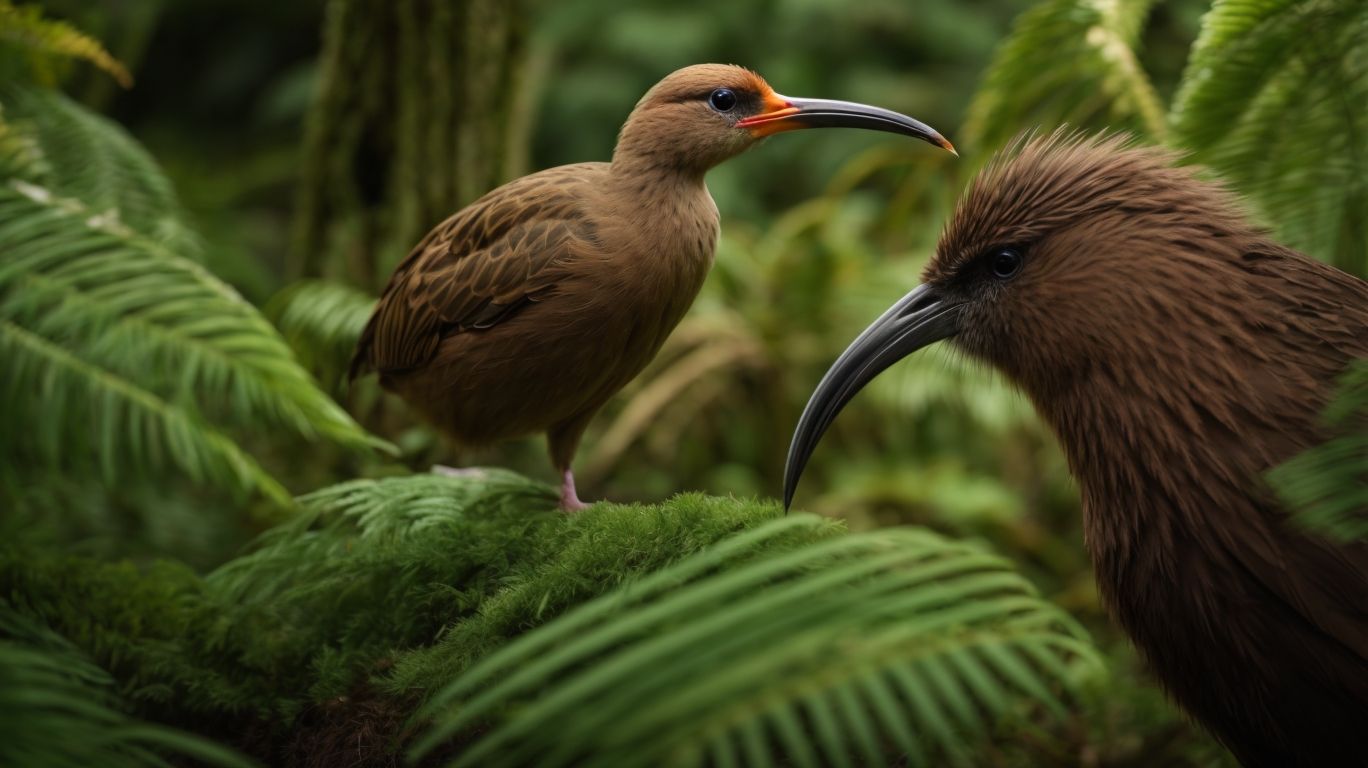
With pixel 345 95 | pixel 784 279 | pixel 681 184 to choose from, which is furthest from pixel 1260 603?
pixel 784 279

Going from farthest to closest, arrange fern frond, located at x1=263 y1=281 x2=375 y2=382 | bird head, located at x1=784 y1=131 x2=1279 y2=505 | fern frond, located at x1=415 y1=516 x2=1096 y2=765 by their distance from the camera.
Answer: fern frond, located at x1=263 y1=281 x2=375 y2=382 → bird head, located at x1=784 y1=131 x2=1279 y2=505 → fern frond, located at x1=415 y1=516 x2=1096 y2=765

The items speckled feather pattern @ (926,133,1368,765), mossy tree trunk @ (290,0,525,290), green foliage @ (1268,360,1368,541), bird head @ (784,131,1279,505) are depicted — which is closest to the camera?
green foliage @ (1268,360,1368,541)

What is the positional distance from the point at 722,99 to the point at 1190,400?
1463mm

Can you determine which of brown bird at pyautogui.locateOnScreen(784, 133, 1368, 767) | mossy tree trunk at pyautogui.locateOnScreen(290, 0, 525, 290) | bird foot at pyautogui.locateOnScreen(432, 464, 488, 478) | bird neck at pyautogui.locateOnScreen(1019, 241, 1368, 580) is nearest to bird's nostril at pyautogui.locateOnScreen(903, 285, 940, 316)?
brown bird at pyautogui.locateOnScreen(784, 133, 1368, 767)

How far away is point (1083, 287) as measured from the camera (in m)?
2.11

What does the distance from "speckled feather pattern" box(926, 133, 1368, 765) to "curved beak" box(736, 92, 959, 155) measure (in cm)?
73

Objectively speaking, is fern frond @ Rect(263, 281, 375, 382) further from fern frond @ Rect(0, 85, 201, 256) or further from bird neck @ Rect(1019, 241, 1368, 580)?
bird neck @ Rect(1019, 241, 1368, 580)

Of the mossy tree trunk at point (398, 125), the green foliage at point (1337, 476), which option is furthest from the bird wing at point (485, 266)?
the green foliage at point (1337, 476)

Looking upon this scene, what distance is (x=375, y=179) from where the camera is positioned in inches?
158

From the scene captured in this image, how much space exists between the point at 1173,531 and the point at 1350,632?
0.30m

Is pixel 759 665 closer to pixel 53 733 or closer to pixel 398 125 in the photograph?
pixel 53 733

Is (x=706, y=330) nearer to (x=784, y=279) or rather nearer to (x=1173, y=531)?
(x=784, y=279)

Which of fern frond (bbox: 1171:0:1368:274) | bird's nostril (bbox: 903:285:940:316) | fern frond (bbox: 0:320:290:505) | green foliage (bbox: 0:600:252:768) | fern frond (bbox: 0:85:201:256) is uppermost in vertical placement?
fern frond (bbox: 1171:0:1368:274)

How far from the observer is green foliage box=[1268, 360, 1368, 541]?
1.58m
